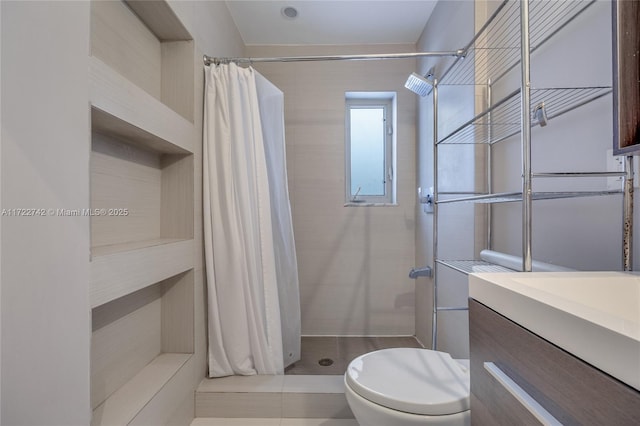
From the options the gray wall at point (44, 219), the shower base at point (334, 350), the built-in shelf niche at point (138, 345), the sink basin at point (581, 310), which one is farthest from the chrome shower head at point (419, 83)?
the shower base at point (334, 350)

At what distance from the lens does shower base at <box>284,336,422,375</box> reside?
67.6 inches

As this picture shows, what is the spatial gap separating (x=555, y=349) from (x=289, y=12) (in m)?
2.17

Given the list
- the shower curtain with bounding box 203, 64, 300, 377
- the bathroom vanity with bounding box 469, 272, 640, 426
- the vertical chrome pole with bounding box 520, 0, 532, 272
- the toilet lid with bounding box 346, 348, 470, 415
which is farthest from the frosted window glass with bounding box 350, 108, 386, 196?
the bathroom vanity with bounding box 469, 272, 640, 426

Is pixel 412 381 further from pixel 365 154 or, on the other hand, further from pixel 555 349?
pixel 365 154

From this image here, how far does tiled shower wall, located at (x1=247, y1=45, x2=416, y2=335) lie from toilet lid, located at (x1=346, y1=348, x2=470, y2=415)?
1123 mm

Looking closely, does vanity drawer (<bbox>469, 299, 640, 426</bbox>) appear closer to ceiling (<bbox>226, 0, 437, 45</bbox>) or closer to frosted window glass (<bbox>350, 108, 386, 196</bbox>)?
frosted window glass (<bbox>350, 108, 386, 196</bbox>)

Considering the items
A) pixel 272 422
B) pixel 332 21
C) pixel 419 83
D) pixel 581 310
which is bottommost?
pixel 272 422

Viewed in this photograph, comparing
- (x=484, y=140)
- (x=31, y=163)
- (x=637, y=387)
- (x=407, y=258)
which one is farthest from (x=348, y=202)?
(x=637, y=387)

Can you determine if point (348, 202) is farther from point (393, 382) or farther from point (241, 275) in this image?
point (393, 382)

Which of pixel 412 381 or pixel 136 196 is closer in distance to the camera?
pixel 412 381

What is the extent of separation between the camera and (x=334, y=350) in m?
1.99

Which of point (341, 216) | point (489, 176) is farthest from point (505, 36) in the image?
point (341, 216)

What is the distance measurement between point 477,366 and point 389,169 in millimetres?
1871

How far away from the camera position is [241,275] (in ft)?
4.78
